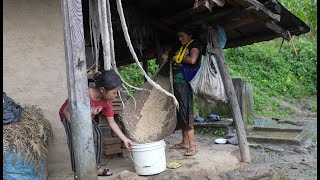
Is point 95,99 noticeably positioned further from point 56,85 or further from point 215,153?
point 215,153

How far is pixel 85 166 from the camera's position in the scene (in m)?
2.58

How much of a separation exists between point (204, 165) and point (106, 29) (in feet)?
6.91

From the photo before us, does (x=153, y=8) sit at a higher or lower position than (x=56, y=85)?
higher

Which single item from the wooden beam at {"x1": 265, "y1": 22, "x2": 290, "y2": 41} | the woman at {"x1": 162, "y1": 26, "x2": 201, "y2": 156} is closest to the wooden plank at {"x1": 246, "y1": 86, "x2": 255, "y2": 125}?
the wooden beam at {"x1": 265, "y1": 22, "x2": 290, "y2": 41}

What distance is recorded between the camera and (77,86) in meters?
2.54

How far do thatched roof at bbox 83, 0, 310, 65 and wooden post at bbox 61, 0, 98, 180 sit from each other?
141 centimetres

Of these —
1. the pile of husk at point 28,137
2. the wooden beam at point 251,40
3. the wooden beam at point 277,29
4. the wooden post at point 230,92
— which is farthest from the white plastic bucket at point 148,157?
the wooden beam at point 251,40

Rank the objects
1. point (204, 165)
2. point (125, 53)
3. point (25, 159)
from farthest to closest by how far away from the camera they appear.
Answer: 1. point (125, 53)
2. point (204, 165)
3. point (25, 159)

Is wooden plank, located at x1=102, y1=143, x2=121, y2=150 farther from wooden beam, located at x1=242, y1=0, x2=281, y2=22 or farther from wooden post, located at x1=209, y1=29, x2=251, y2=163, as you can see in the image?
wooden beam, located at x1=242, y1=0, x2=281, y2=22

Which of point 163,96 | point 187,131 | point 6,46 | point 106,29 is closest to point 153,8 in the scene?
point 163,96

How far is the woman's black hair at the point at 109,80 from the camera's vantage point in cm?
306

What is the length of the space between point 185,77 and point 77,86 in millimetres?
2167

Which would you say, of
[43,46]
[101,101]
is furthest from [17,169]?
[43,46]

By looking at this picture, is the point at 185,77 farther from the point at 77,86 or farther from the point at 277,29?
the point at 77,86
